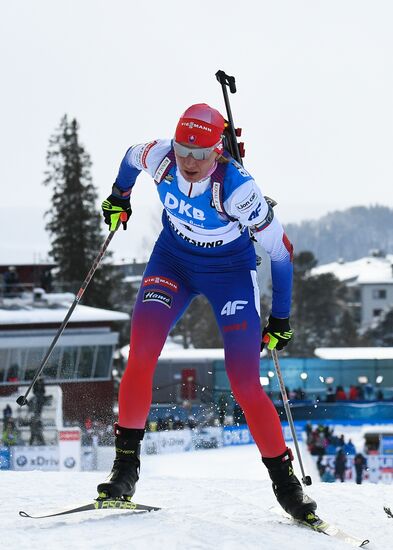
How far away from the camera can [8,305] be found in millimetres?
35812

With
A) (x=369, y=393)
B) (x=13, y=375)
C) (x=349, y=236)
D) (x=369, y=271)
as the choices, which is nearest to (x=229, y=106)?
(x=369, y=393)

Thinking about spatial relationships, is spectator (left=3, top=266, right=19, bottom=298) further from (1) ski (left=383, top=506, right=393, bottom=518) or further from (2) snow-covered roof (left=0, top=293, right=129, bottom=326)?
(1) ski (left=383, top=506, right=393, bottom=518)

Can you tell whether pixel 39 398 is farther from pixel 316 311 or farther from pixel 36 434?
pixel 316 311

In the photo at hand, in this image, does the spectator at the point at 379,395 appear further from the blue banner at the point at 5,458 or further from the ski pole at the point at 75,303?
the ski pole at the point at 75,303

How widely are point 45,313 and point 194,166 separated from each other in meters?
29.8

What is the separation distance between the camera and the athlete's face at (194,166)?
5121mm

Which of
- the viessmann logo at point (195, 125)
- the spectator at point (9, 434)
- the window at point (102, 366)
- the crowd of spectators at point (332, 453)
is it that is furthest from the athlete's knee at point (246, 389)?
the window at point (102, 366)

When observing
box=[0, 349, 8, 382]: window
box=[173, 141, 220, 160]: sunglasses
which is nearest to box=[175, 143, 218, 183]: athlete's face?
box=[173, 141, 220, 160]: sunglasses

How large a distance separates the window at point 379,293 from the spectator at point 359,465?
240 feet

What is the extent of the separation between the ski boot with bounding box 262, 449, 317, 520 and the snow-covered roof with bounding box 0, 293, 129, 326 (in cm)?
2767

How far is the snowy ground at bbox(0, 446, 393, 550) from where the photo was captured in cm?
473

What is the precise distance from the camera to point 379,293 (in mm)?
89625

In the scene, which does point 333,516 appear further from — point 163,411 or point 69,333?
point 69,333

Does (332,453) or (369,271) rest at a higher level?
(369,271)
